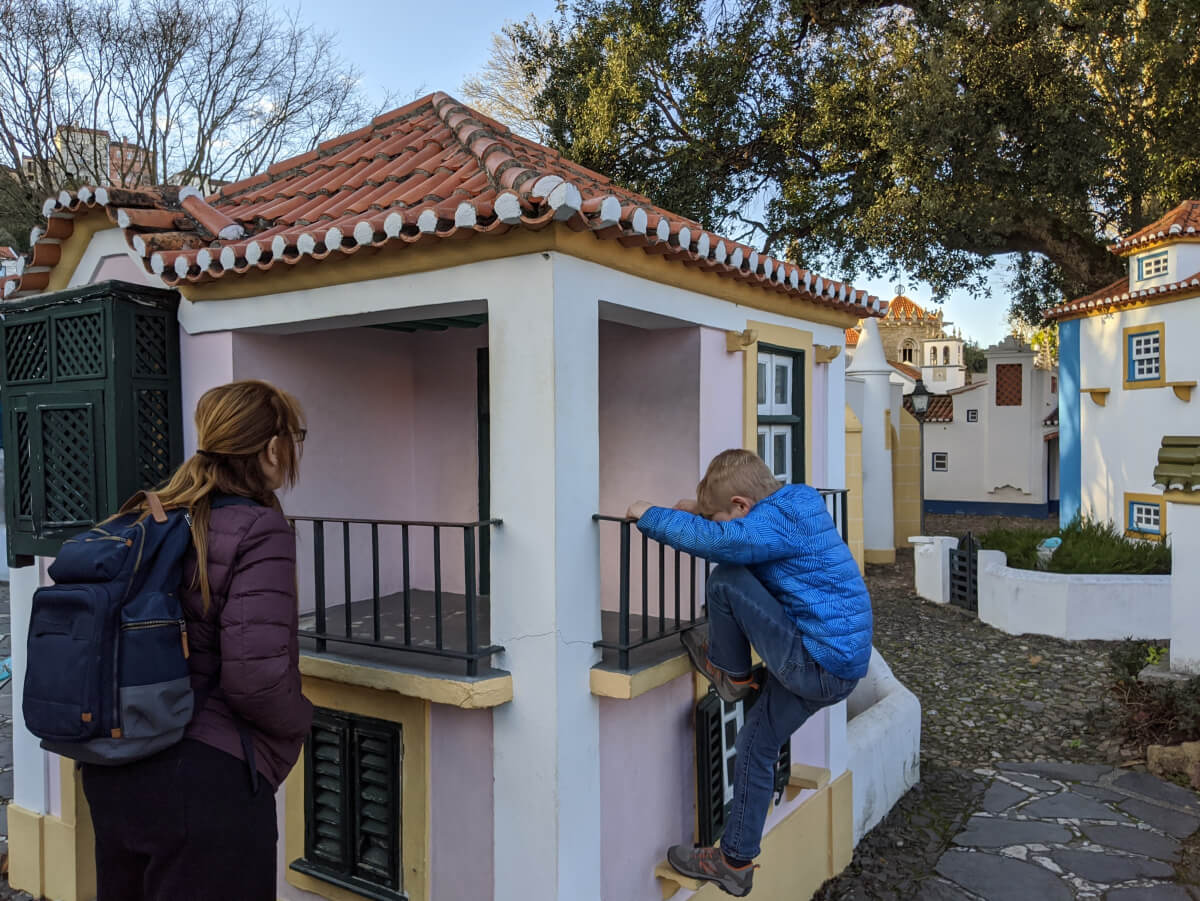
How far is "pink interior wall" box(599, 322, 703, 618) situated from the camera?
471 cm

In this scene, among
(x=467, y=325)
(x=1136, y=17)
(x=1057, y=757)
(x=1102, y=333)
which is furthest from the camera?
(x=1102, y=333)

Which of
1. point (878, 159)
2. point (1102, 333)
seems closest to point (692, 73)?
point (878, 159)

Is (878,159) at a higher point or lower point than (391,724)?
higher

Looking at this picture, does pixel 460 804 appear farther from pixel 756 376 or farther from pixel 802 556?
pixel 756 376

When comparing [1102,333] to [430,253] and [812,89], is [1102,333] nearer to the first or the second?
[812,89]

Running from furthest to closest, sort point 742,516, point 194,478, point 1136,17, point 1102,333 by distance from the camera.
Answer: point 1102,333 < point 1136,17 < point 742,516 < point 194,478

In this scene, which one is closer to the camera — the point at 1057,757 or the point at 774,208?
the point at 1057,757

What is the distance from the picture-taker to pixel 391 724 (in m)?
4.05

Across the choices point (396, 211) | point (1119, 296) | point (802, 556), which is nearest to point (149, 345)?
point (396, 211)

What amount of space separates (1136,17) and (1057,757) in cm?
1313

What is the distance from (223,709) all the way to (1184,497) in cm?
856

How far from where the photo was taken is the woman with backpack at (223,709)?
2.29m

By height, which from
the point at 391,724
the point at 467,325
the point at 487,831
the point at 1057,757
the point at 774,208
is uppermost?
the point at 774,208

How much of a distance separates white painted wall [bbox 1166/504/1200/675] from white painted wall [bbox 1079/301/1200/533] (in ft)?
26.8
